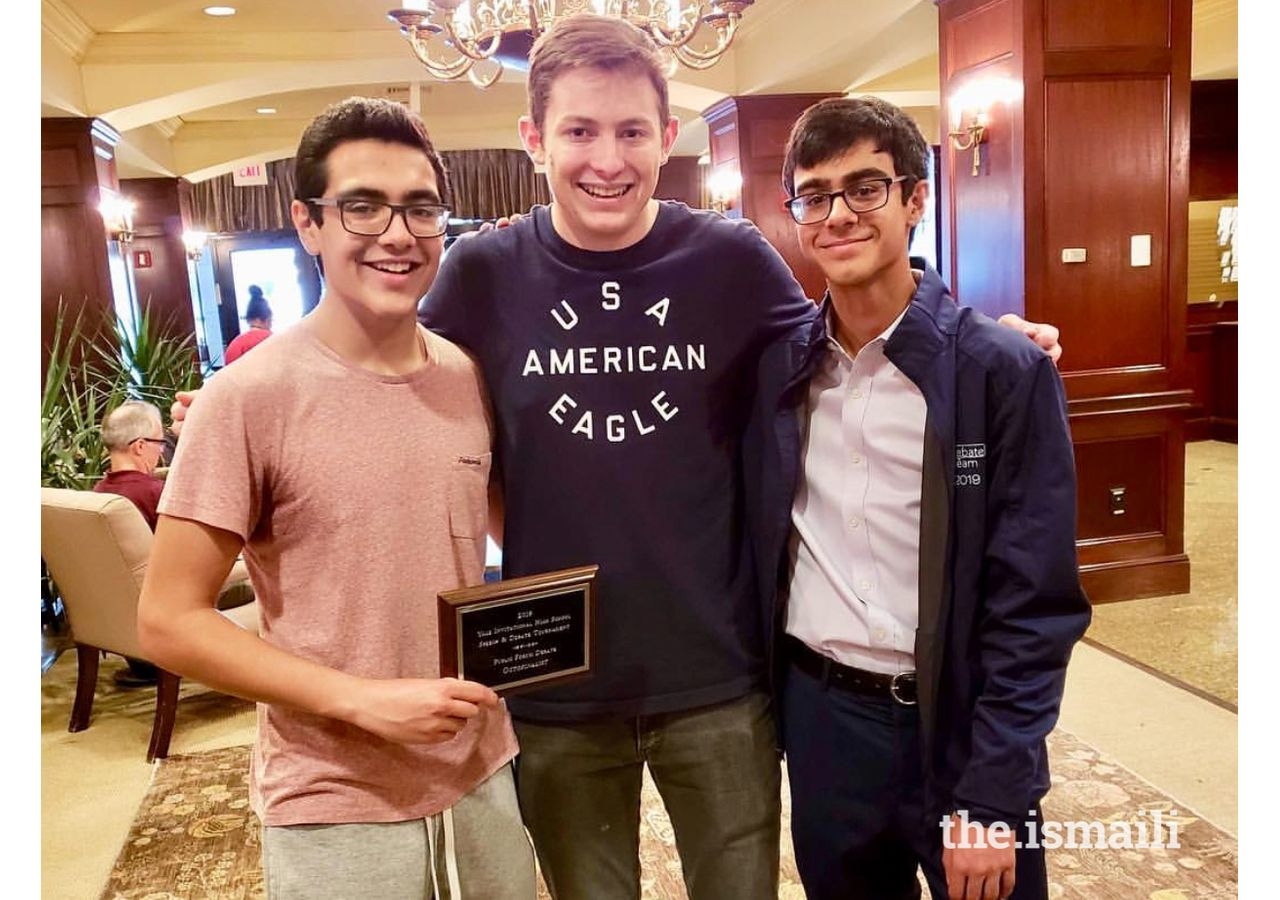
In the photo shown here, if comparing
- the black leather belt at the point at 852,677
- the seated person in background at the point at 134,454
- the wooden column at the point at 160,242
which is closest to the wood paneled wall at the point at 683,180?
the wooden column at the point at 160,242

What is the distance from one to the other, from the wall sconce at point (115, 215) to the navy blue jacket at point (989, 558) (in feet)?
25.2

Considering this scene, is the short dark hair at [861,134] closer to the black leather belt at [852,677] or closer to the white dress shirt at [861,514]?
the white dress shirt at [861,514]

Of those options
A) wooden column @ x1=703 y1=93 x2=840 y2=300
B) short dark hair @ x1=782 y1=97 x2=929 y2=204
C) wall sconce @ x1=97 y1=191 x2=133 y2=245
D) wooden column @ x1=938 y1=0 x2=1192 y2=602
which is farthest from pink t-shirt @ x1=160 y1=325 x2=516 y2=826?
wall sconce @ x1=97 y1=191 x2=133 y2=245

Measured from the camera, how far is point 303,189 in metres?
1.25

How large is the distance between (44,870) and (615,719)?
7.39ft

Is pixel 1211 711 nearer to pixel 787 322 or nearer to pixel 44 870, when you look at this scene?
pixel 787 322

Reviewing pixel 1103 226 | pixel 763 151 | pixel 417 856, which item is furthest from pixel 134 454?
pixel 763 151

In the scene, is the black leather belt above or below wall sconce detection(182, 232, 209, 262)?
below

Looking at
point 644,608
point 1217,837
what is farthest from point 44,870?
point 1217,837

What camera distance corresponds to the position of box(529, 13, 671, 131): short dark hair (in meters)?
1.46

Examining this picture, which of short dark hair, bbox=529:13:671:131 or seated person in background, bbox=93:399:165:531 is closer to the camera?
short dark hair, bbox=529:13:671:131

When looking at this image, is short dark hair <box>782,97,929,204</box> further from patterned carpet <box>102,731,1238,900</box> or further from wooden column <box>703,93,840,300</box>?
wooden column <box>703,93,840,300</box>

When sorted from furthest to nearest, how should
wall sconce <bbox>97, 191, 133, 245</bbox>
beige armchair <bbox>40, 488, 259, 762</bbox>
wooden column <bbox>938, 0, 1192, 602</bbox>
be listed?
wall sconce <bbox>97, 191, 133, 245</bbox>
wooden column <bbox>938, 0, 1192, 602</bbox>
beige armchair <bbox>40, 488, 259, 762</bbox>

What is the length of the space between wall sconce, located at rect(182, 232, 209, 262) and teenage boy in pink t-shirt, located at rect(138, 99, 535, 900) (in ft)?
37.0
